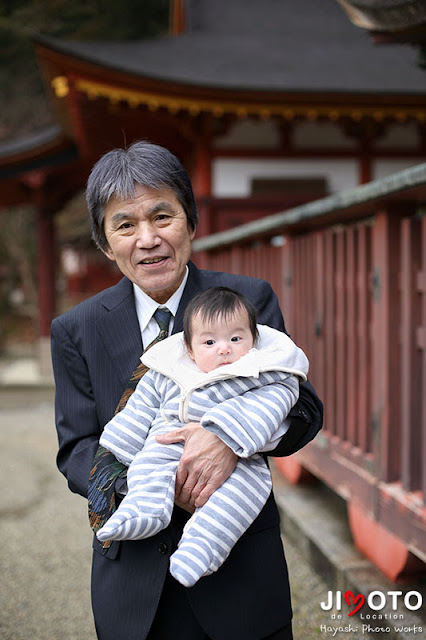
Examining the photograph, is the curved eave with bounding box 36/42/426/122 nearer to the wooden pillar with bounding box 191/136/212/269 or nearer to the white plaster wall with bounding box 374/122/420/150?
the wooden pillar with bounding box 191/136/212/269

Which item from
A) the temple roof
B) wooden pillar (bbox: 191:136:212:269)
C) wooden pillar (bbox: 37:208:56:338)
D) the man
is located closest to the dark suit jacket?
the man

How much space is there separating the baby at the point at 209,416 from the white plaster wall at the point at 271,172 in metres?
6.48

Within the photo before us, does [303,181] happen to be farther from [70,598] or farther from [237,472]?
[237,472]

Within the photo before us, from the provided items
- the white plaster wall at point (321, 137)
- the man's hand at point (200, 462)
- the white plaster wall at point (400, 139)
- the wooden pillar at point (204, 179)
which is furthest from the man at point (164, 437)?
the white plaster wall at point (400, 139)

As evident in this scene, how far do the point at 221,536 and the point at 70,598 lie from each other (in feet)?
7.08

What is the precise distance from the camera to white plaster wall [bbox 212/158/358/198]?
792cm

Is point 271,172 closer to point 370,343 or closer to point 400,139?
point 400,139

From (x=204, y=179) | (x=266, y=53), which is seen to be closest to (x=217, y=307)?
(x=204, y=179)

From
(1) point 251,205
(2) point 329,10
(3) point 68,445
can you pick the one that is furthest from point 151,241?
(2) point 329,10

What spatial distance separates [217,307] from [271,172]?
22.1 ft

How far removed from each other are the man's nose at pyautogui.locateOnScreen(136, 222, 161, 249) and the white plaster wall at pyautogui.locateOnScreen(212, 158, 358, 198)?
6395 mm

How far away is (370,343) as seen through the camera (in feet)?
10.9

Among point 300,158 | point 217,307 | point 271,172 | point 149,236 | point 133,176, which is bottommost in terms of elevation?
point 271,172

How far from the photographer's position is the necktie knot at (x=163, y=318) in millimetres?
1745
